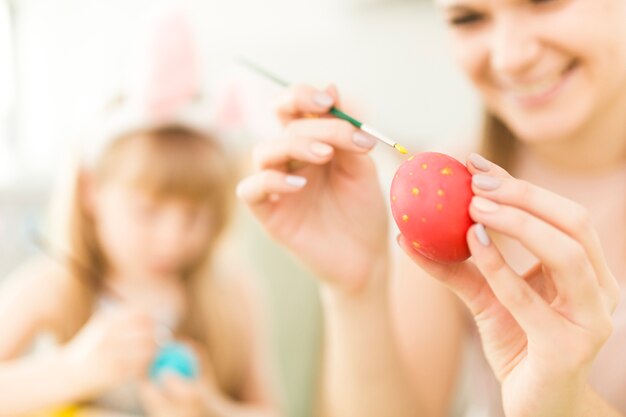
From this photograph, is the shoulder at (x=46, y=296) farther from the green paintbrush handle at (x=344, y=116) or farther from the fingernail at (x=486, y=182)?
the fingernail at (x=486, y=182)

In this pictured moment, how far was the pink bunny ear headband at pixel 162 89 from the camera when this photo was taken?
99 centimetres

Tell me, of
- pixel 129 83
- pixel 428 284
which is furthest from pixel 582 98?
pixel 129 83

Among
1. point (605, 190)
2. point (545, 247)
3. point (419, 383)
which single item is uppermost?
point (545, 247)

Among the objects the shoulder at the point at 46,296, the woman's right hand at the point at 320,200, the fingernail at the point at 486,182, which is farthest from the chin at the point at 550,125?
the shoulder at the point at 46,296

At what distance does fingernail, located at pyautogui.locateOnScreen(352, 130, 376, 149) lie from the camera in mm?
529

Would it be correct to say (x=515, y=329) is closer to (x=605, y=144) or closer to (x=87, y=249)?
(x=605, y=144)

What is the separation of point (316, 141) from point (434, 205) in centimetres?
13

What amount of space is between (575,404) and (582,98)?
1.03 feet

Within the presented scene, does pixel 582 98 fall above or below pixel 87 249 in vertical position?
above

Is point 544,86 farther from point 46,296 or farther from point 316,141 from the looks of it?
point 46,296

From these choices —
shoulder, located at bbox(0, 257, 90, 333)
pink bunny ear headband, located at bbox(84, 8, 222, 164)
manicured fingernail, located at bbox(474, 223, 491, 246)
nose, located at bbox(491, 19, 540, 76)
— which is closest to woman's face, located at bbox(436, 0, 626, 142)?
nose, located at bbox(491, 19, 540, 76)

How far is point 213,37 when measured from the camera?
113 cm

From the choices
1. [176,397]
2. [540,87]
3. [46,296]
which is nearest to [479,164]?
[540,87]

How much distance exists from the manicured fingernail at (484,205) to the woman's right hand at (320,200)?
0.16 m
